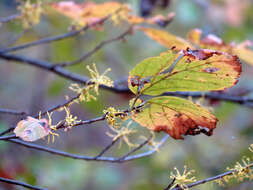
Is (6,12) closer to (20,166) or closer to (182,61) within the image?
(20,166)

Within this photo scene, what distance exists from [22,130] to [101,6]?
55 cm

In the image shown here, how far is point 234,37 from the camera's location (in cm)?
163

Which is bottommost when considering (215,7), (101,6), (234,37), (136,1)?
(101,6)

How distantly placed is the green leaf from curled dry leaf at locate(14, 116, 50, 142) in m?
0.14

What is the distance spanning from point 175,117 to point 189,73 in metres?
0.07

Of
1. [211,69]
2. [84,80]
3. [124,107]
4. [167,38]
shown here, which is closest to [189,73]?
[211,69]

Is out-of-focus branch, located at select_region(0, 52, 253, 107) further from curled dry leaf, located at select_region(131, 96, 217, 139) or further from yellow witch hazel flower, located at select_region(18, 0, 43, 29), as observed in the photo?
curled dry leaf, located at select_region(131, 96, 217, 139)

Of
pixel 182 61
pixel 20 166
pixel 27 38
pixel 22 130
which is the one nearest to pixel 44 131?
pixel 22 130

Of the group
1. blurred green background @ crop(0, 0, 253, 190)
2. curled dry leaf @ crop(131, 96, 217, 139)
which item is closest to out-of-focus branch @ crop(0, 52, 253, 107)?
blurred green background @ crop(0, 0, 253, 190)

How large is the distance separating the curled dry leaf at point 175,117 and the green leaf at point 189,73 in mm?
23

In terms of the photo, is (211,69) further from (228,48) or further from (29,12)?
(29,12)

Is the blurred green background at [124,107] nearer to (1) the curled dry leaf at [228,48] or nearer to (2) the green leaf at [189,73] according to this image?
(1) the curled dry leaf at [228,48]

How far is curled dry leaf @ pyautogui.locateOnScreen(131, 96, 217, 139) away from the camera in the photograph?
0.45 metres

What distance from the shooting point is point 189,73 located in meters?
0.44
